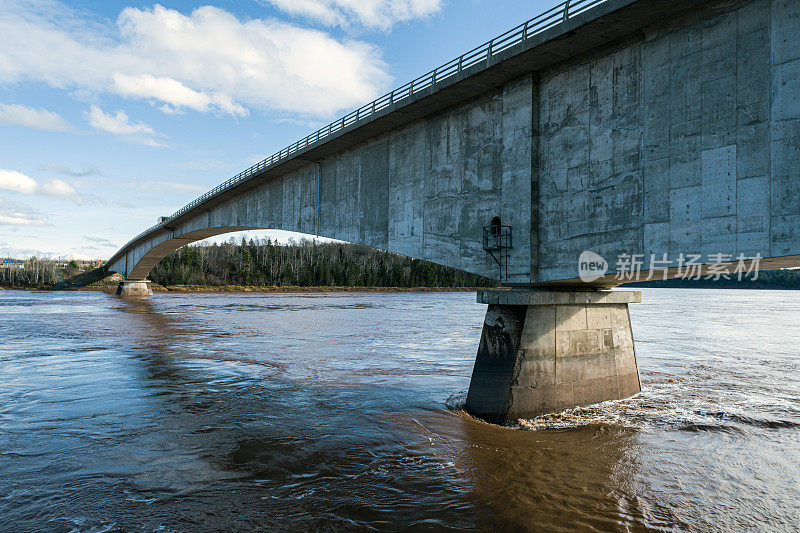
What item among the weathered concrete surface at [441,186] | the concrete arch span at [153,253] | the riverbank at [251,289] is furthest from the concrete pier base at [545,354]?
the riverbank at [251,289]

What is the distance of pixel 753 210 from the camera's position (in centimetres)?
988

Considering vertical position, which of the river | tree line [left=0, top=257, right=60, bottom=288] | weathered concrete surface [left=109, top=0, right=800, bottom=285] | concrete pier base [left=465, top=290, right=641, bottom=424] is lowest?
→ the river

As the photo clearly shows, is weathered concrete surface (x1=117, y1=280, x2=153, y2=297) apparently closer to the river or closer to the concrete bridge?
the river

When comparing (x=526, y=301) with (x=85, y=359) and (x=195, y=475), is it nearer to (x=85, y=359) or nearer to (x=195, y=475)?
(x=195, y=475)

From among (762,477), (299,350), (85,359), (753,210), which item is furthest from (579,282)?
(85,359)

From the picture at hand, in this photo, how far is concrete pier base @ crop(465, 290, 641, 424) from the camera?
1362 cm

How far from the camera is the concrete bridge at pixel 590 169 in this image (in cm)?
992

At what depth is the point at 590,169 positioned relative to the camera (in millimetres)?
12953

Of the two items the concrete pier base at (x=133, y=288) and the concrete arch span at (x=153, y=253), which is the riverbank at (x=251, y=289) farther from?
the concrete pier base at (x=133, y=288)

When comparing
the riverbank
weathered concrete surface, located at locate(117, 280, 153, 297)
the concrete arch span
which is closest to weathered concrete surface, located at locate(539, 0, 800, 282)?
the concrete arch span

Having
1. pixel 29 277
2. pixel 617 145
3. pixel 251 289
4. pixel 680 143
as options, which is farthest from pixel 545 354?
pixel 29 277

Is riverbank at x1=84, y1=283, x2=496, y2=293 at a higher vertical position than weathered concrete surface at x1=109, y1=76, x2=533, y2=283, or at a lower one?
lower

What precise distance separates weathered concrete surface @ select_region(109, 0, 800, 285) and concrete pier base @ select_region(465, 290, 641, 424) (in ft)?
2.94

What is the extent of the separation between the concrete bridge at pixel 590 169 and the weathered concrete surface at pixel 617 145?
0.03 m
